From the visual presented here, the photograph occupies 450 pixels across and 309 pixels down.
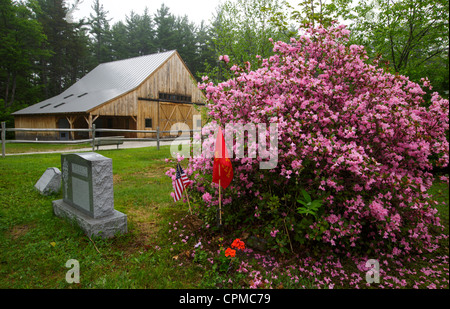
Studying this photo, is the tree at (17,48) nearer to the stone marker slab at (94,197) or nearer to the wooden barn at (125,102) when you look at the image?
the wooden barn at (125,102)

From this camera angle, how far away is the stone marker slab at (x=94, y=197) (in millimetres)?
4121

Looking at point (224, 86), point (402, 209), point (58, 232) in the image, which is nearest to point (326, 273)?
point (402, 209)

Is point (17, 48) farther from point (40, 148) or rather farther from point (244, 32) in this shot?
point (244, 32)

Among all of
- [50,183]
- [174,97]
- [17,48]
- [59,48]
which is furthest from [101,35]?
[50,183]

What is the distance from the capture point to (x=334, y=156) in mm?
3395

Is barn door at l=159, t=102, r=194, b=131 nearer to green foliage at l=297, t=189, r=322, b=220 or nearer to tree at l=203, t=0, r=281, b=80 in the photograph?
tree at l=203, t=0, r=281, b=80

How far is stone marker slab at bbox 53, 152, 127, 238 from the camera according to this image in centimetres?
412

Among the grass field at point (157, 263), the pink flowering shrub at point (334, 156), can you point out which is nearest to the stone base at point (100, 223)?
the grass field at point (157, 263)

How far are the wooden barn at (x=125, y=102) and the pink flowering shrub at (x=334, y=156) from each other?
15.6 metres

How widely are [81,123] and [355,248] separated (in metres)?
24.3

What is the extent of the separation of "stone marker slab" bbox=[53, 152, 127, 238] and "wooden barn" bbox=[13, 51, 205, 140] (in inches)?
604

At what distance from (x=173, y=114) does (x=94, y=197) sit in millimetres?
21582

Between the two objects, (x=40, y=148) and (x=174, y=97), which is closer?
(x=40, y=148)

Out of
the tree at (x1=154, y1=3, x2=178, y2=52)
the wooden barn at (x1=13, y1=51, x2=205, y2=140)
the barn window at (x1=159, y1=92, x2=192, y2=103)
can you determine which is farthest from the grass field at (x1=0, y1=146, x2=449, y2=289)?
the tree at (x1=154, y1=3, x2=178, y2=52)
